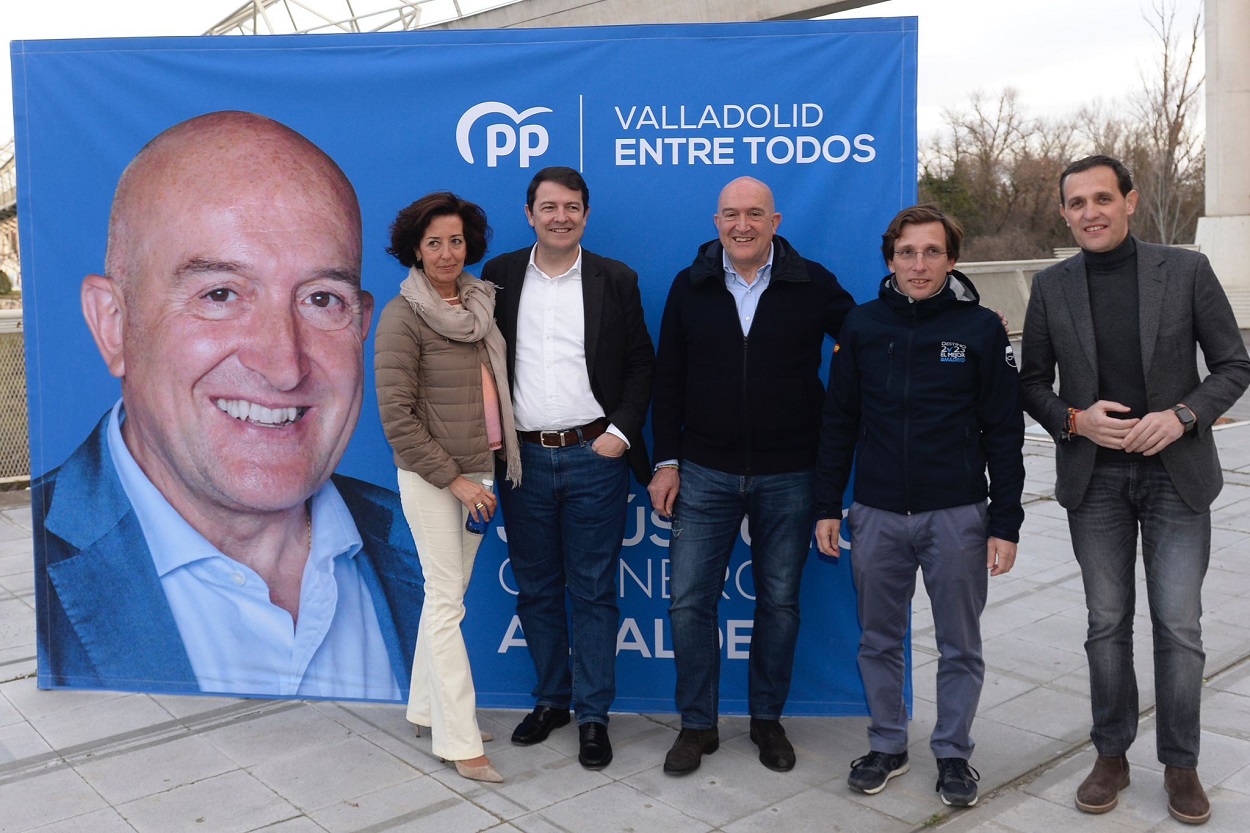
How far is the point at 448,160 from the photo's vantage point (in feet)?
13.1

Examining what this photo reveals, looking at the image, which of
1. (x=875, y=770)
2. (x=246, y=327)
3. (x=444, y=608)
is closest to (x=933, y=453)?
(x=875, y=770)

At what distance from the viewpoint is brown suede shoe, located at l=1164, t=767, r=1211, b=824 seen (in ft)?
10.4

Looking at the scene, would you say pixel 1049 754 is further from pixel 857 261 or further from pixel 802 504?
pixel 857 261

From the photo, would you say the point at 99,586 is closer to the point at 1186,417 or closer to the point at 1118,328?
the point at 1118,328

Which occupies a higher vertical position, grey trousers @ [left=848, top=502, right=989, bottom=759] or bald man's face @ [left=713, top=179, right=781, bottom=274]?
bald man's face @ [left=713, top=179, right=781, bottom=274]

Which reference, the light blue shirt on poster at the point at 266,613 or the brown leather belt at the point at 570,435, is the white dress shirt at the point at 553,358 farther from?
the light blue shirt on poster at the point at 266,613

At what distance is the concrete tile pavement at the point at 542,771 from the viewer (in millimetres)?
3260

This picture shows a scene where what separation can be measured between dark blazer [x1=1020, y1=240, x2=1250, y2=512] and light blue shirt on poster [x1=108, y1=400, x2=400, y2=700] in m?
2.53

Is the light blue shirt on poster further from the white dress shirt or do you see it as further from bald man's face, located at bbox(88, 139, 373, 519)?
the white dress shirt

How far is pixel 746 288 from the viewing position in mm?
3535

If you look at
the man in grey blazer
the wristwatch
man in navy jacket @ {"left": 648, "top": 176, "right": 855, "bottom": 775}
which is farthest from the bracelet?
man in navy jacket @ {"left": 648, "top": 176, "right": 855, "bottom": 775}

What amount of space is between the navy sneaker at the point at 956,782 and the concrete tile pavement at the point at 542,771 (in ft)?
0.15

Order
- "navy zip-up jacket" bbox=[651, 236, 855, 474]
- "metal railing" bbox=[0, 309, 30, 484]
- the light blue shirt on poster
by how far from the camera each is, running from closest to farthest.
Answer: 1. "navy zip-up jacket" bbox=[651, 236, 855, 474]
2. the light blue shirt on poster
3. "metal railing" bbox=[0, 309, 30, 484]

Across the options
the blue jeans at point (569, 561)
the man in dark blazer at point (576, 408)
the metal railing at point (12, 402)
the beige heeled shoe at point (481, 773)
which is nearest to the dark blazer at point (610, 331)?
the man in dark blazer at point (576, 408)
